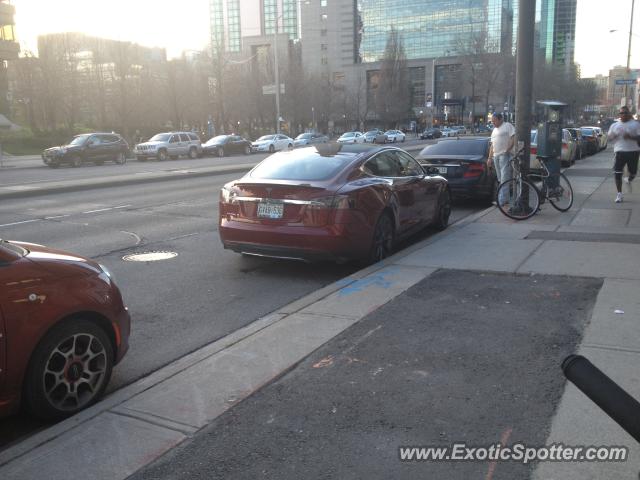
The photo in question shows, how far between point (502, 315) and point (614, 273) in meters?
2.16

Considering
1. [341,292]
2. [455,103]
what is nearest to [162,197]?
[341,292]

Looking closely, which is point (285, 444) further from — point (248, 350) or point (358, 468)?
point (248, 350)

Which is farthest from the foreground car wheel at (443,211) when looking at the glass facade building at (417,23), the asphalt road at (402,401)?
the glass facade building at (417,23)

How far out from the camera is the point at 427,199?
9.71 meters

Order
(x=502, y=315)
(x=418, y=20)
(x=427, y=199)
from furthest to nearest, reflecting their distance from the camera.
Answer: (x=418, y=20)
(x=427, y=199)
(x=502, y=315)

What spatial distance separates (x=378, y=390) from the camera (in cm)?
409

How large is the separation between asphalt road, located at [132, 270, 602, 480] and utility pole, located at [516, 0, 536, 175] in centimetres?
593

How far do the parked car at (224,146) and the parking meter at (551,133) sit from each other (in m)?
→ 31.7

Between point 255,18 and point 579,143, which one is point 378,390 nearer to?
point 579,143

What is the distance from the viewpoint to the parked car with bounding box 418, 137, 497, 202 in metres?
13.4

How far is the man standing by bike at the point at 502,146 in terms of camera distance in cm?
1212

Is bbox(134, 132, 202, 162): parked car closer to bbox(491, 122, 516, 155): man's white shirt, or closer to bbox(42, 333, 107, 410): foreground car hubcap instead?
bbox(491, 122, 516, 155): man's white shirt

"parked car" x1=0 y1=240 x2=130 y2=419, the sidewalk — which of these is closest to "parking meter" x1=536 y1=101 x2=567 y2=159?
the sidewalk

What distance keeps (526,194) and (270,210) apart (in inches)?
219
